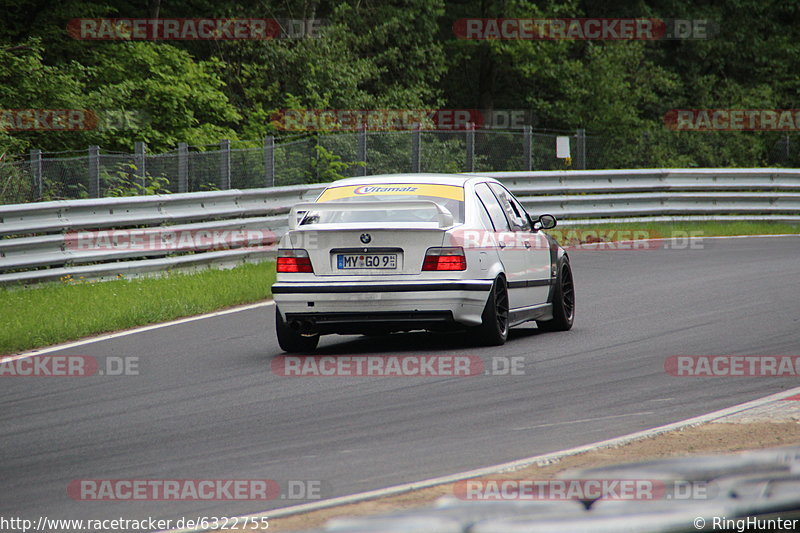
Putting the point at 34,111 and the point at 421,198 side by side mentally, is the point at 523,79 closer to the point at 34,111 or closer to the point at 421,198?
the point at 34,111

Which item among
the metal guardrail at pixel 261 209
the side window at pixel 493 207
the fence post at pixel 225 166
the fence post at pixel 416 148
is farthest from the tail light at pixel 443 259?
the fence post at pixel 416 148

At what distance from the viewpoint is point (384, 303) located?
404 inches

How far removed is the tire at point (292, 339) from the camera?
1079cm

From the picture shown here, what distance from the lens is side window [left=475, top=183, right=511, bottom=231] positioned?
11391 millimetres

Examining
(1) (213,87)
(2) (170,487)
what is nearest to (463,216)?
(2) (170,487)

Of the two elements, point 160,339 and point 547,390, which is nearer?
point 547,390

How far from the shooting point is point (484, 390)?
8828 millimetres

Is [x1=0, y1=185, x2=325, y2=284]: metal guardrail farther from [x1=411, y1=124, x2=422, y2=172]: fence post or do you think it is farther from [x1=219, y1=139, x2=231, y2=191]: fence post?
[x1=411, y1=124, x2=422, y2=172]: fence post

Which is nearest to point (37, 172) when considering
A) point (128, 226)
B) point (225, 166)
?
point (128, 226)

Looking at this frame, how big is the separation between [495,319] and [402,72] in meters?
28.1

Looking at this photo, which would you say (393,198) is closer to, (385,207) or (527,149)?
(385,207)

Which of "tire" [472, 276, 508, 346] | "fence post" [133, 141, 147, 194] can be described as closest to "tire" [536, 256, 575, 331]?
"tire" [472, 276, 508, 346]

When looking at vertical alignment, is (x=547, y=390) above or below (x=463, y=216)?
below

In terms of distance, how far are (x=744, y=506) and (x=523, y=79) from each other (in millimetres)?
42285
